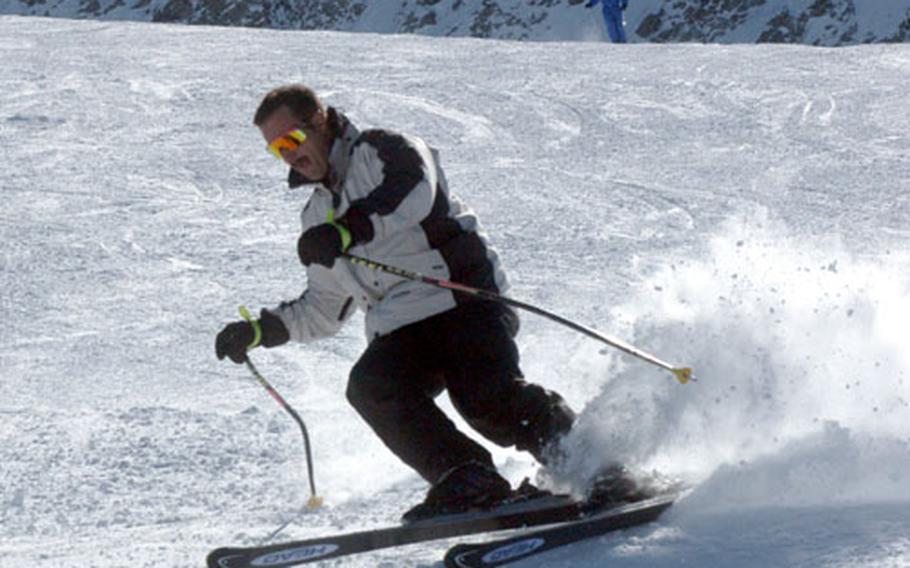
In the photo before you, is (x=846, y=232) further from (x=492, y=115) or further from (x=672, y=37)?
(x=672, y=37)

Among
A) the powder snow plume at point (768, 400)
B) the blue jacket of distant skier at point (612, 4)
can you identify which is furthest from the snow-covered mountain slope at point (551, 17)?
the powder snow plume at point (768, 400)

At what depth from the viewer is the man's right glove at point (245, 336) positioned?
177 inches

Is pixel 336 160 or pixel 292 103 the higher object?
pixel 292 103

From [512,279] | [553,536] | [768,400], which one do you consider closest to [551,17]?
[512,279]

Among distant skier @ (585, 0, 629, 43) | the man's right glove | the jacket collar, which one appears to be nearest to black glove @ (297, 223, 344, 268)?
the jacket collar

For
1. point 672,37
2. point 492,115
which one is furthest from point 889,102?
point 672,37

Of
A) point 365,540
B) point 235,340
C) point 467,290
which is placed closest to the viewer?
point 365,540

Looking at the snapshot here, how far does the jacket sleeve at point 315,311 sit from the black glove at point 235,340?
0.34 ft

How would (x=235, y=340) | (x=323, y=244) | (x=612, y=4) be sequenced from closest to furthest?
(x=323, y=244) < (x=235, y=340) < (x=612, y=4)

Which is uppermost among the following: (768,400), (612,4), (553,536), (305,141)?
(612,4)

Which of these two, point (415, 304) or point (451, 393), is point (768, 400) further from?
point (415, 304)

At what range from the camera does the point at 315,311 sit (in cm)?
451

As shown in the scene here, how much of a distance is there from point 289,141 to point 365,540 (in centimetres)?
110

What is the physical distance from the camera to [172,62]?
15891 millimetres
